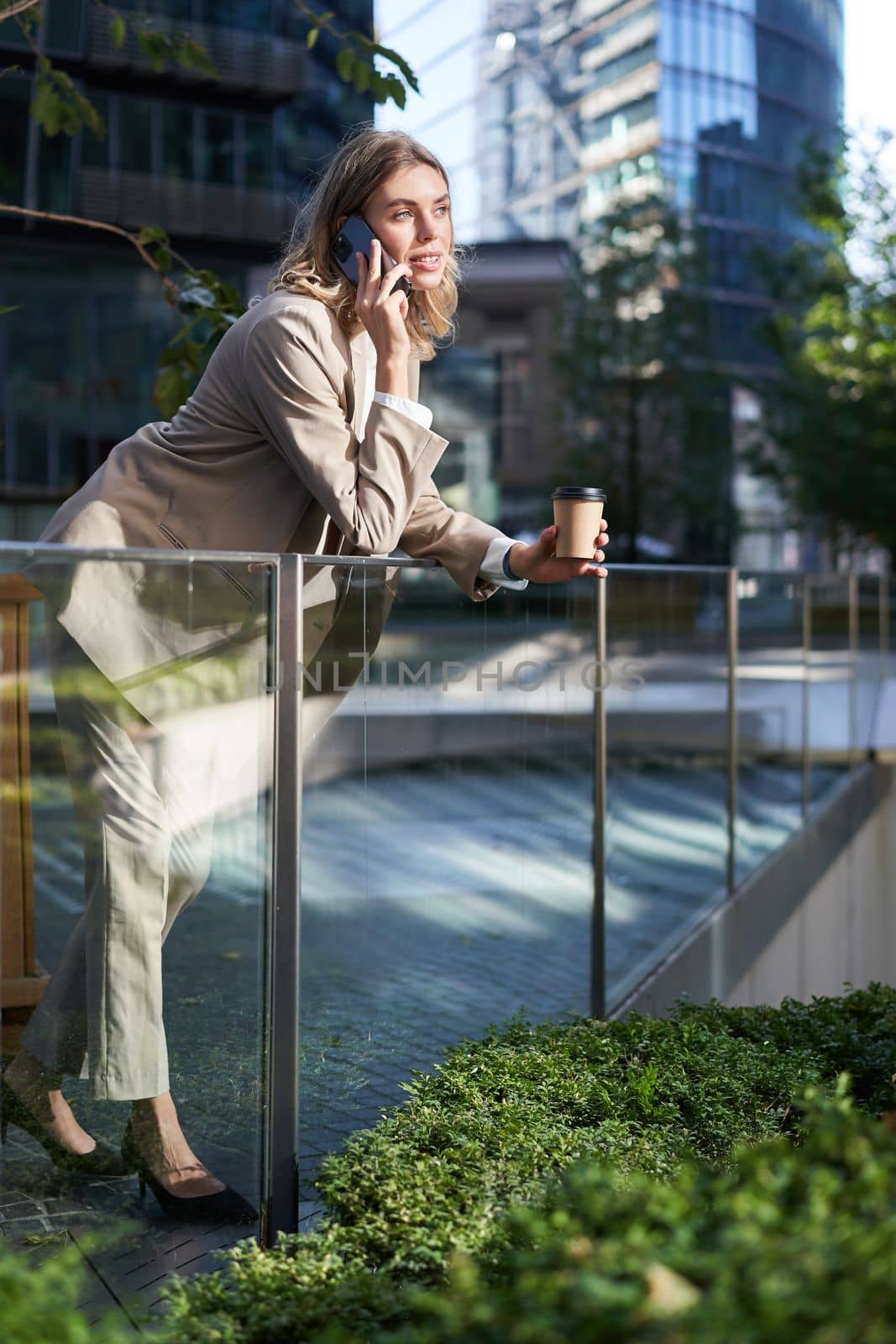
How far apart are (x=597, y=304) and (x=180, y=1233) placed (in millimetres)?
30214

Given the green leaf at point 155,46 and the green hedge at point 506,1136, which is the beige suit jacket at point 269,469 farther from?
the green leaf at point 155,46

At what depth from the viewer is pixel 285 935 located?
3.06m

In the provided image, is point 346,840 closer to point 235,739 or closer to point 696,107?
point 235,739

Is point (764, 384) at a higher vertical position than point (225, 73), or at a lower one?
lower

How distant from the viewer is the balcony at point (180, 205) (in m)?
28.5

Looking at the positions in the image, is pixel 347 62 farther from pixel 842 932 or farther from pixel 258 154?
pixel 258 154

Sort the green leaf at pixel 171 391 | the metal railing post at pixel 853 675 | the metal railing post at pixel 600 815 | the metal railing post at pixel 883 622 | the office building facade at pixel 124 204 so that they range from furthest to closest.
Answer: the office building facade at pixel 124 204
the metal railing post at pixel 883 622
the metal railing post at pixel 853 675
the green leaf at pixel 171 391
the metal railing post at pixel 600 815

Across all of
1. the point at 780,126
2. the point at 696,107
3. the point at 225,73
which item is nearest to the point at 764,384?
the point at 225,73

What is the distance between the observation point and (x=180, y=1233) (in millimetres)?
2918

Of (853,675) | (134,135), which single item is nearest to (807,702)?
(853,675)

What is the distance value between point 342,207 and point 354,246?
123mm

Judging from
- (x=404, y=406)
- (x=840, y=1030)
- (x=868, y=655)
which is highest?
(x=404, y=406)

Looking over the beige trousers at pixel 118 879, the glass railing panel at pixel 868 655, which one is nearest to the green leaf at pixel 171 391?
the beige trousers at pixel 118 879

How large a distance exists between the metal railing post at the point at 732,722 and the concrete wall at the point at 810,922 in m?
0.16
